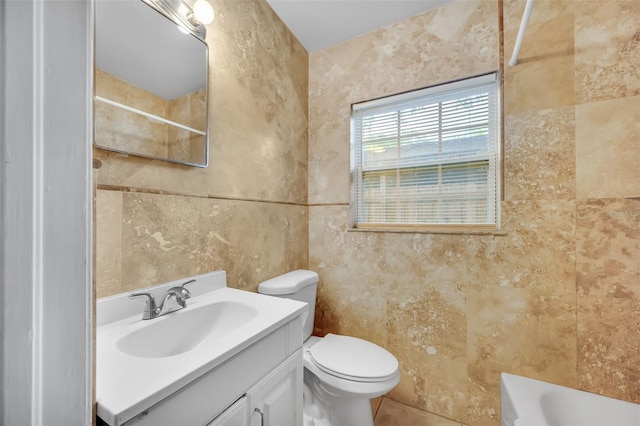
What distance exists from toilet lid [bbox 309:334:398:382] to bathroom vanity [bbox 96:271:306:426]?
0.91 ft

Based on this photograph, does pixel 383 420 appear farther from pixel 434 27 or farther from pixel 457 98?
pixel 434 27

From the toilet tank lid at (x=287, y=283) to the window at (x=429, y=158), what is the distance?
0.53 meters

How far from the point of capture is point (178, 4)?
102cm

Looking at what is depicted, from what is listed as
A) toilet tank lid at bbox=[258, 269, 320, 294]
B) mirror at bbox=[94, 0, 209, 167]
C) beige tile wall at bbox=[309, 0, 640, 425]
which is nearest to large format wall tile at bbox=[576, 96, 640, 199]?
beige tile wall at bbox=[309, 0, 640, 425]

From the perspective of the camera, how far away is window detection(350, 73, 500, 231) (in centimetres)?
150

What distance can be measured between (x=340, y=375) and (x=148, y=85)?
4.77 feet

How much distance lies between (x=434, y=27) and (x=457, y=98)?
45cm

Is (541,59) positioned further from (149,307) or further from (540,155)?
(149,307)

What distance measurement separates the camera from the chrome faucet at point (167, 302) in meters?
0.89

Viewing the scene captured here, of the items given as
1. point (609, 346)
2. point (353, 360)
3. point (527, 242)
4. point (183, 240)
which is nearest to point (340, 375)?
point (353, 360)

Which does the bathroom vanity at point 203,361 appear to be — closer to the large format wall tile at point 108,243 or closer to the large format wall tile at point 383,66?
the large format wall tile at point 108,243

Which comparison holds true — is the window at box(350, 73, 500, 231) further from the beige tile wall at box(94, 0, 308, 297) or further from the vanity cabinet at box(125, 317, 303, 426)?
the vanity cabinet at box(125, 317, 303, 426)

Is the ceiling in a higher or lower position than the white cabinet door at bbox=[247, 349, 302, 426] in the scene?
higher

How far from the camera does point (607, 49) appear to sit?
1.20m
